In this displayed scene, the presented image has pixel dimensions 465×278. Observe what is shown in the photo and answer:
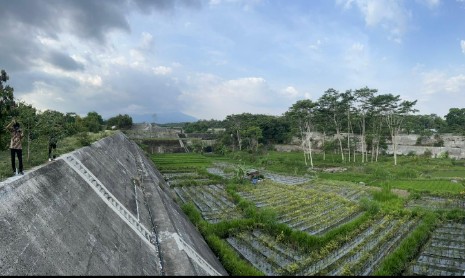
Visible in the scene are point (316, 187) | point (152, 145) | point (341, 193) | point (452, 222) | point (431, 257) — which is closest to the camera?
point (431, 257)

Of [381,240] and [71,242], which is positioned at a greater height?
[71,242]

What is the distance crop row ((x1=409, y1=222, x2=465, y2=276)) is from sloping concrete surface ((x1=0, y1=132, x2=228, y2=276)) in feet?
24.4

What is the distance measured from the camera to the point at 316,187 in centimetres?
2675

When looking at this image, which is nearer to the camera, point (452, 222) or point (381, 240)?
point (381, 240)

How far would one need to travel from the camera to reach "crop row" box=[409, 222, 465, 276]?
10922mm

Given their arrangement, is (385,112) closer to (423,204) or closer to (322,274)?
(423,204)

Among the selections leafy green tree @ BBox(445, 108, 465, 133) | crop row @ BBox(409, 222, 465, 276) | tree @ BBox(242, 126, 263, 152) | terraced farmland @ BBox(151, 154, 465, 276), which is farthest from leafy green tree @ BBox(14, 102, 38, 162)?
leafy green tree @ BBox(445, 108, 465, 133)

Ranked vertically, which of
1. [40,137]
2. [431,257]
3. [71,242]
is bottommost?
[431,257]

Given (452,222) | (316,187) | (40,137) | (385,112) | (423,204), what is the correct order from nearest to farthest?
(40,137)
(452,222)
(423,204)
(316,187)
(385,112)

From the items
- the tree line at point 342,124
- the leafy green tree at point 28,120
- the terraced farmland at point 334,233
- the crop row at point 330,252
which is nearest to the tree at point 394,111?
the tree line at point 342,124

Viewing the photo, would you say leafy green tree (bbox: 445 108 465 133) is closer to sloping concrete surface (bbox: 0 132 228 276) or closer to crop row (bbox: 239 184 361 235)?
crop row (bbox: 239 184 361 235)

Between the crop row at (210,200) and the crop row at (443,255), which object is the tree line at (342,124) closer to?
the crop row at (210,200)

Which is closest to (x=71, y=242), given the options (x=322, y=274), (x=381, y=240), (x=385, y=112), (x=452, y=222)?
(x=322, y=274)

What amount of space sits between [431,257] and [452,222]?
240 inches
